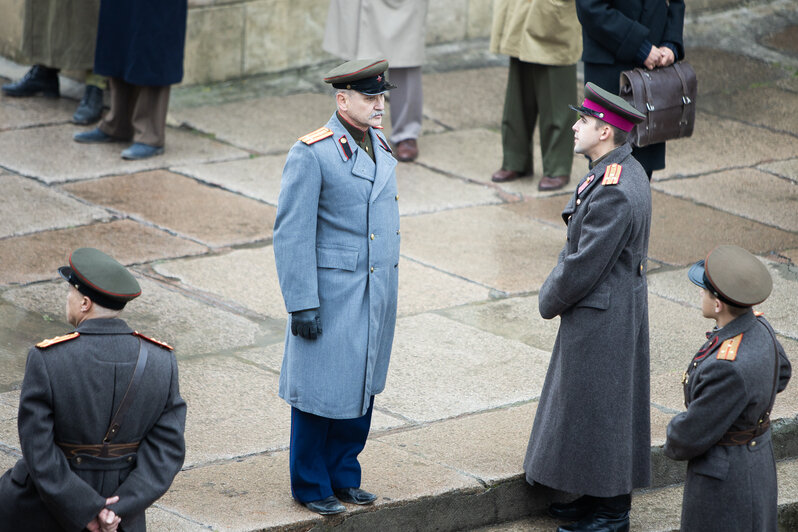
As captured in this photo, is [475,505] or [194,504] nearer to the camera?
[194,504]

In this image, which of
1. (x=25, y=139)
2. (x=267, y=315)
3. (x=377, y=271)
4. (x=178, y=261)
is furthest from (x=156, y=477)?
(x=25, y=139)

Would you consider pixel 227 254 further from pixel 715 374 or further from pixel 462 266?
pixel 715 374

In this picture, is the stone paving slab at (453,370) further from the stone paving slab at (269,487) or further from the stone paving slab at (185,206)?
the stone paving slab at (185,206)

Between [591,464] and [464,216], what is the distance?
3601 millimetres

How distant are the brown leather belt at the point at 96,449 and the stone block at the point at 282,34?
700cm

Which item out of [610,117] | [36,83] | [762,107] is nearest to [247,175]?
[36,83]

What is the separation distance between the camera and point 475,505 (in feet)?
15.5

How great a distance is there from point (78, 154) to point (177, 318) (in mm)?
2752

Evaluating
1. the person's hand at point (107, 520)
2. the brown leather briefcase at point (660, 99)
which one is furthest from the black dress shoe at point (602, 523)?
the brown leather briefcase at point (660, 99)

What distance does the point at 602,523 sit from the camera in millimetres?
4637

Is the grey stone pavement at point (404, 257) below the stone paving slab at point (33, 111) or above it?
above

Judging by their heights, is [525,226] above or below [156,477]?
below

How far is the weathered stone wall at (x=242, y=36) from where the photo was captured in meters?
9.84

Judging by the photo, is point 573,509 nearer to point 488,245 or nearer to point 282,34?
point 488,245
